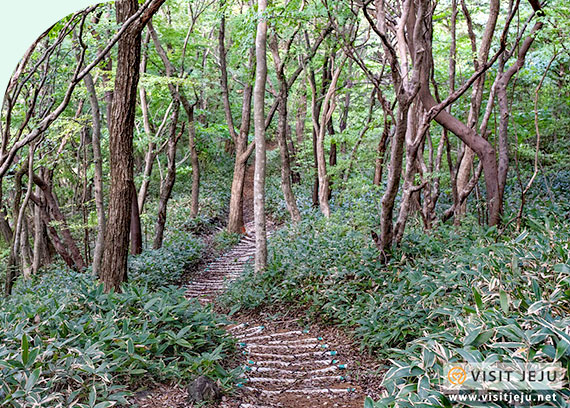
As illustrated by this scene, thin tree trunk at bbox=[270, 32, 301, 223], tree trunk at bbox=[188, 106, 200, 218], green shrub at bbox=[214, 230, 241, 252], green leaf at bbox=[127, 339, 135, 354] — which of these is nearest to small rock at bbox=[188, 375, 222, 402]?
green leaf at bbox=[127, 339, 135, 354]

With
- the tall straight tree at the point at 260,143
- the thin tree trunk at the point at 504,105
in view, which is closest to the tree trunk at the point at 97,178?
the tall straight tree at the point at 260,143

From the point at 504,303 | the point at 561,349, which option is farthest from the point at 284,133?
the point at 561,349

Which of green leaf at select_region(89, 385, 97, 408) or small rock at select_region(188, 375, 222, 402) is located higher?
green leaf at select_region(89, 385, 97, 408)

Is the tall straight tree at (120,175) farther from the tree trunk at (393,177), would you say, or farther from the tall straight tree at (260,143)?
the tree trunk at (393,177)

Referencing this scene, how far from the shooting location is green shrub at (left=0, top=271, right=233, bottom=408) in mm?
2936

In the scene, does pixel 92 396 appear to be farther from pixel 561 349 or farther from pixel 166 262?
Result: pixel 166 262

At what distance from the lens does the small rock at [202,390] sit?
341 centimetres

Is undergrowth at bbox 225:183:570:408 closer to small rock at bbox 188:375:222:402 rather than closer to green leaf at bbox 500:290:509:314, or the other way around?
green leaf at bbox 500:290:509:314

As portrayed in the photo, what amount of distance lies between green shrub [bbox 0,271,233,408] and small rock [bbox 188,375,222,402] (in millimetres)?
250

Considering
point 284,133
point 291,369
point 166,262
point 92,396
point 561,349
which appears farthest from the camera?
point 284,133

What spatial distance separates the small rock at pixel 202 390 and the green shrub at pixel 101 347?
0.82 ft

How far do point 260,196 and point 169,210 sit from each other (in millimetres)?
8320

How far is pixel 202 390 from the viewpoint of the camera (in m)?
3.44

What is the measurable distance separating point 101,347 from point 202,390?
3.06 feet
